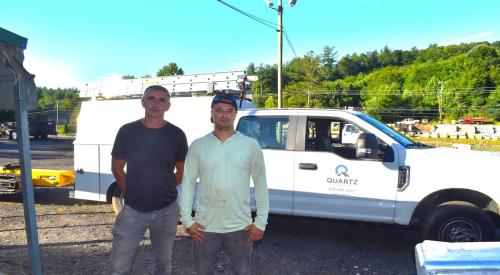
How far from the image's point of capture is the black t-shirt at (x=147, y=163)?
10.2ft

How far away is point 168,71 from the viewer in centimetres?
1372

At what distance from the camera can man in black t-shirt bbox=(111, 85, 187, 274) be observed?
3.09m

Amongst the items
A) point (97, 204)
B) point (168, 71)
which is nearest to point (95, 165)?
point (97, 204)

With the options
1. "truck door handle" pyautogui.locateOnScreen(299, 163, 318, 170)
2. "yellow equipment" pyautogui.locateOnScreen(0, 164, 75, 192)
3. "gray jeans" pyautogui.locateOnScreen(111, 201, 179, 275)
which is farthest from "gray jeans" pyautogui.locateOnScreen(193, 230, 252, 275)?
"yellow equipment" pyautogui.locateOnScreen(0, 164, 75, 192)

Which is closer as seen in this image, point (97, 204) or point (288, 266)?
point (288, 266)

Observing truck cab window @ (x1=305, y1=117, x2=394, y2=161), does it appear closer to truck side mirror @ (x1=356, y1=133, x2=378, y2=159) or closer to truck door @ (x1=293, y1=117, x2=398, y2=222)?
truck door @ (x1=293, y1=117, x2=398, y2=222)

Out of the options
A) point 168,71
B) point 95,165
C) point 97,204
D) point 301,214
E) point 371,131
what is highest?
point 168,71

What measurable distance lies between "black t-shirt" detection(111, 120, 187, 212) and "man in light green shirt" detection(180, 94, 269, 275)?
0.51m

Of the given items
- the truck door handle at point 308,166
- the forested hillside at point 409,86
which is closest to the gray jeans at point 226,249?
the truck door handle at point 308,166

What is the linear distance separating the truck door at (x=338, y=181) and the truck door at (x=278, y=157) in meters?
0.09

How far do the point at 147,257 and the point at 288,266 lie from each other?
5.33 ft

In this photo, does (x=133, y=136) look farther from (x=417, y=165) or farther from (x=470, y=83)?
(x=470, y=83)

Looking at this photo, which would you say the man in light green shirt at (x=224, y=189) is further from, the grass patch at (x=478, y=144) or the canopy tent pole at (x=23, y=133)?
the grass patch at (x=478, y=144)

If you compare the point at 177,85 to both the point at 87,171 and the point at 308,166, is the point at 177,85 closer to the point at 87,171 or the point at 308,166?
the point at 87,171
